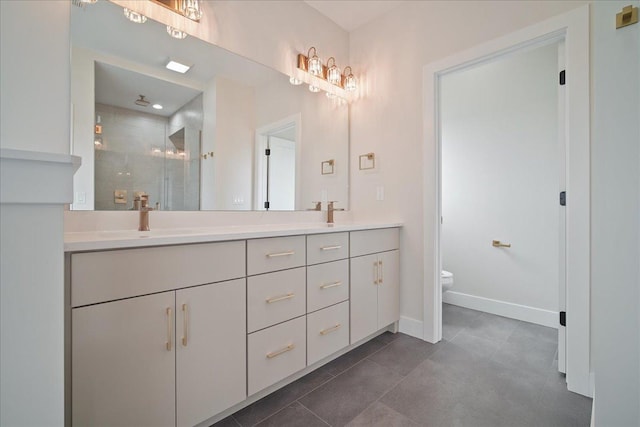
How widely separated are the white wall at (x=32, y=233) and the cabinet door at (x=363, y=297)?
1.55m

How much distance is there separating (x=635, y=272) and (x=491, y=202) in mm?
2000

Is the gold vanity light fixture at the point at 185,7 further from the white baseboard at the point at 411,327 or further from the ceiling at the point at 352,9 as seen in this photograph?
the white baseboard at the point at 411,327

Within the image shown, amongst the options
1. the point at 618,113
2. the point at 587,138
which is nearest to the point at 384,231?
the point at 587,138

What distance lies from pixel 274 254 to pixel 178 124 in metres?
0.96

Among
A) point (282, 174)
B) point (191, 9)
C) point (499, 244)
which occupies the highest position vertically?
point (191, 9)

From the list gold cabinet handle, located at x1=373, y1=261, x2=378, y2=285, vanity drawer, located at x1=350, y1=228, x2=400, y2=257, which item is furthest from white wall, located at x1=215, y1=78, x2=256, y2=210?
gold cabinet handle, located at x1=373, y1=261, x2=378, y2=285

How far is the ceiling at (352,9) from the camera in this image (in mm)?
2328

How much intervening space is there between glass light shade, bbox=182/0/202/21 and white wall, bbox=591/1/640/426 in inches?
72.5

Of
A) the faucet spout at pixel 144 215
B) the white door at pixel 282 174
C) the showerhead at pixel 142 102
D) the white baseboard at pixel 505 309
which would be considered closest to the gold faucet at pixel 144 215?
the faucet spout at pixel 144 215

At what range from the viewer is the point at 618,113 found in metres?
0.97

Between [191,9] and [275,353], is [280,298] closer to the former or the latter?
[275,353]

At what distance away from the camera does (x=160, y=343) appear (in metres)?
1.08

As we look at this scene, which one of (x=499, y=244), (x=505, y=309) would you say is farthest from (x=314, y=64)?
(x=505, y=309)

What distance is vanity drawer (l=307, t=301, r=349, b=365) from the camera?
1634mm
